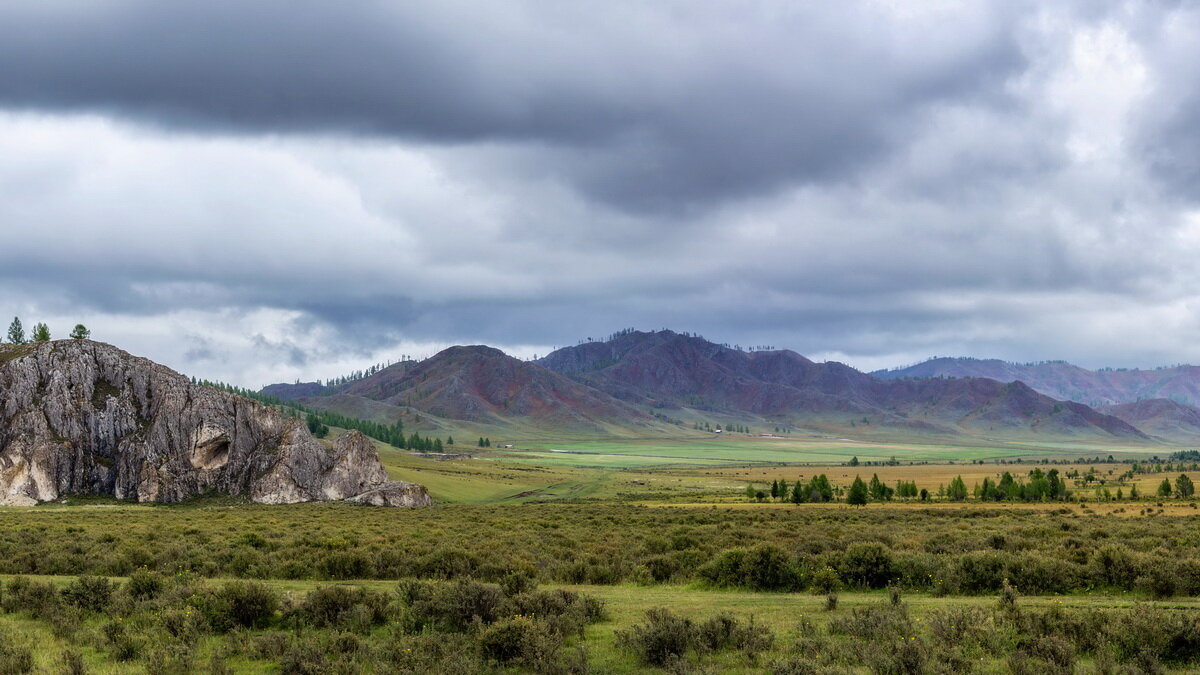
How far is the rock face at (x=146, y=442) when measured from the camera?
86.8m

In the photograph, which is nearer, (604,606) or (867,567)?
(604,606)

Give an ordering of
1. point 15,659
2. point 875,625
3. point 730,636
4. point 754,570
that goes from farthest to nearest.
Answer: point 754,570 < point 875,625 < point 730,636 < point 15,659

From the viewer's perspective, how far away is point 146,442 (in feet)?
298

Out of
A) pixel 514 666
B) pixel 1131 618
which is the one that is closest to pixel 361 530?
pixel 514 666

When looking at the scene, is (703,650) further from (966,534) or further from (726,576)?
(966,534)

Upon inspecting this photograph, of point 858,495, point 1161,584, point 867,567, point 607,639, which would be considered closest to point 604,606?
point 607,639

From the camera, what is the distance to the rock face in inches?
3418

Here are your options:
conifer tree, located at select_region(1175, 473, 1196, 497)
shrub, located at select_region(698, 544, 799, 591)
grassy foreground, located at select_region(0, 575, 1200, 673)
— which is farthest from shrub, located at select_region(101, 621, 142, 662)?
conifer tree, located at select_region(1175, 473, 1196, 497)

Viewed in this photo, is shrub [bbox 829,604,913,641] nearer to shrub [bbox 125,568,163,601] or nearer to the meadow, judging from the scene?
the meadow

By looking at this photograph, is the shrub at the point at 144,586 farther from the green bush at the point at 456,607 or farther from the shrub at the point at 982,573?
the shrub at the point at 982,573

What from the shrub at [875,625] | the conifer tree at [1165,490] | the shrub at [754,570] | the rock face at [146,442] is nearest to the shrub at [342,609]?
the shrub at [875,625]

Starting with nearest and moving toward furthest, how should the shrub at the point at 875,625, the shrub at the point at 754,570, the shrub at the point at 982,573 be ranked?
the shrub at the point at 875,625 < the shrub at the point at 982,573 < the shrub at the point at 754,570

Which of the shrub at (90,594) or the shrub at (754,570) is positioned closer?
the shrub at (90,594)

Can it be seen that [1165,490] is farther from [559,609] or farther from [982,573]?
[559,609]
